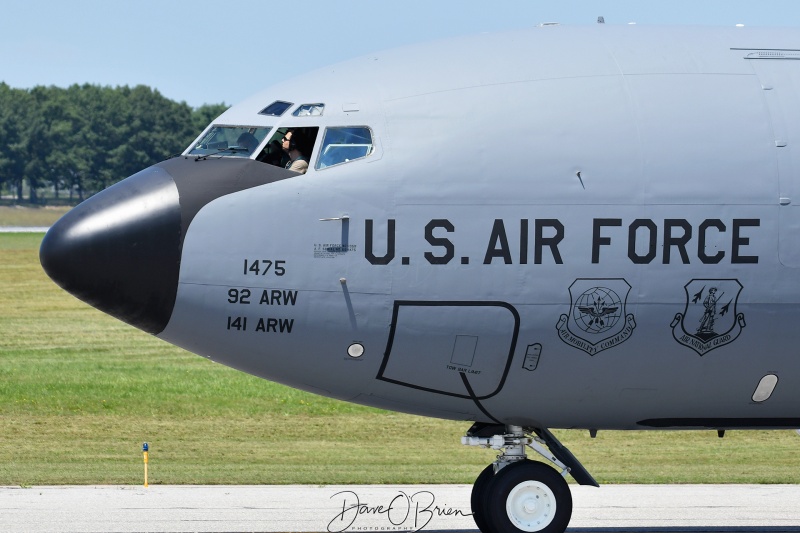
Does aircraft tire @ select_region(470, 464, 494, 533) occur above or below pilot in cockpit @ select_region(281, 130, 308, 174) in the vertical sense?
below

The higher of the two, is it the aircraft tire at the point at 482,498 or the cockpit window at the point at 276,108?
the cockpit window at the point at 276,108

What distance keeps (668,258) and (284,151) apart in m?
4.03

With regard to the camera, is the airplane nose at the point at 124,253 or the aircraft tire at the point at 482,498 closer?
the airplane nose at the point at 124,253

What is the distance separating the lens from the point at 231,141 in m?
14.6

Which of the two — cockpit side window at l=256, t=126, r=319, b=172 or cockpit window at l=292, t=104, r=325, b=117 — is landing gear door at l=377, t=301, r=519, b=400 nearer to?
cockpit side window at l=256, t=126, r=319, b=172

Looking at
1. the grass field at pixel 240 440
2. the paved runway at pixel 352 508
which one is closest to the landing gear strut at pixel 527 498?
the paved runway at pixel 352 508

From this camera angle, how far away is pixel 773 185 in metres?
14.1

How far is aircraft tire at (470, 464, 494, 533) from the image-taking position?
1513cm

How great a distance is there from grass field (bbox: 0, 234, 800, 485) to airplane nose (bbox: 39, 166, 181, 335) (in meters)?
8.78

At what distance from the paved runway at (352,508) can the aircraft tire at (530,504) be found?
3.06m

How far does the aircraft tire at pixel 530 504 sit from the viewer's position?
1486 centimetres

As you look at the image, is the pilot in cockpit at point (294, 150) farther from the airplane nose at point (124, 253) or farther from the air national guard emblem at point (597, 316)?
the air national guard emblem at point (597, 316)

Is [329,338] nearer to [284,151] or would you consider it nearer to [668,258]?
[284,151]

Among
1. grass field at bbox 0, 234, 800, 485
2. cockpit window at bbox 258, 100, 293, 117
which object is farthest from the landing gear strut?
grass field at bbox 0, 234, 800, 485
